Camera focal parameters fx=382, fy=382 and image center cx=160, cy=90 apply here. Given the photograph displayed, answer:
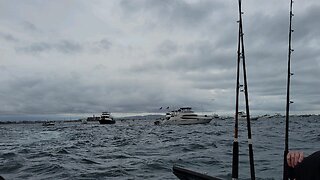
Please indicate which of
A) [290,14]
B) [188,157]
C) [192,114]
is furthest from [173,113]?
[290,14]

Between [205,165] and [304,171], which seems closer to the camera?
[304,171]

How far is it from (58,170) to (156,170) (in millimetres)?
4561

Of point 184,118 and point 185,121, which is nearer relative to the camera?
point 185,121

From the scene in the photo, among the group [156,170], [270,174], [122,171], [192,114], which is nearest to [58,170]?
[122,171]

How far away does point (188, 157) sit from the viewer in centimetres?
2177

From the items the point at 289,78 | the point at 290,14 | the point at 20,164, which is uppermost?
the point at 290,14

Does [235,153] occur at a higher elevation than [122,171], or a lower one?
higher

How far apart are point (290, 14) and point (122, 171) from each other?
1013 cm

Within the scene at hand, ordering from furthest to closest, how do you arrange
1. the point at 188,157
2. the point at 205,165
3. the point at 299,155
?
the point at 188,157, the point at 205,165, the point at 299,155

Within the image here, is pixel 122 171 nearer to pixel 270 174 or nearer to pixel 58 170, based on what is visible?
pixel 58 170

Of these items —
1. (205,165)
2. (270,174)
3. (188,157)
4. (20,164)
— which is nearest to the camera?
(270,174)

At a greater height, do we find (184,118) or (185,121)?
(184,118)

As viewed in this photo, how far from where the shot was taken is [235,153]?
26.8ft

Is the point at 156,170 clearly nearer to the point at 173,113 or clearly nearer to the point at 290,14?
the point at 290,14
